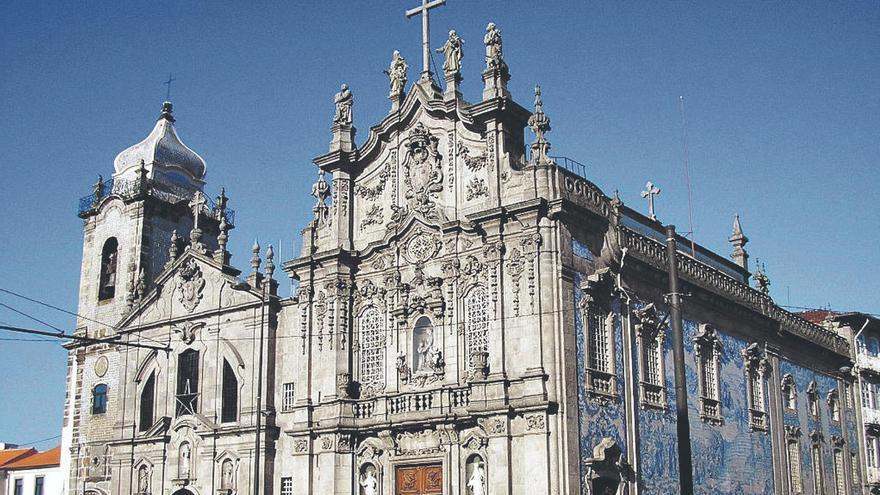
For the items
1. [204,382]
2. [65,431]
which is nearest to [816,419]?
[204,382]

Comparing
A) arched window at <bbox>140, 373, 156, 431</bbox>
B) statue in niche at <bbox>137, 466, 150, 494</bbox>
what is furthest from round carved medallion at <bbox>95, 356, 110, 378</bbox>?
statue in niche at <bbox>137, 466, 150, 494</bbox>

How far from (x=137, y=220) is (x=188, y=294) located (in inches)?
258

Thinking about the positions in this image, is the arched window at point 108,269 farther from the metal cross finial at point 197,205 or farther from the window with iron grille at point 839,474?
the window with iron grille at point 839,474

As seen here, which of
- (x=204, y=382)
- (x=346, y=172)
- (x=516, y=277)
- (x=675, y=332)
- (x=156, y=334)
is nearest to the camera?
(x=675, y=332)

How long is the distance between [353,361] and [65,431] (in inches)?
651

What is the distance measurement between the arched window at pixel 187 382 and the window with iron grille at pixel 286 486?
198 inches

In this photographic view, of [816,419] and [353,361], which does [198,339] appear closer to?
[353,361]

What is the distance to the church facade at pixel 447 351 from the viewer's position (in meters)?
28.6

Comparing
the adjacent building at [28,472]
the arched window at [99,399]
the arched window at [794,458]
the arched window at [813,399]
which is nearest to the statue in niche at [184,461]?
the arched window at [99,399]

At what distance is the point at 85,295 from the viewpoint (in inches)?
1758

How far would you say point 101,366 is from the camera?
4169 centimetres

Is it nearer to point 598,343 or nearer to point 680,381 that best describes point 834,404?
point 598,343

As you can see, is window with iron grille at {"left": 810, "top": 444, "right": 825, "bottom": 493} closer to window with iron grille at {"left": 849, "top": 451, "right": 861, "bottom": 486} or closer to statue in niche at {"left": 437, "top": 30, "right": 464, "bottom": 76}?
window with iron grille at {"left": 849, "top": 451, "right": 861, "bottom": 486}

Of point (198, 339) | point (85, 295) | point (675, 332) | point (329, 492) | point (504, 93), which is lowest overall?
point (329, 492)
